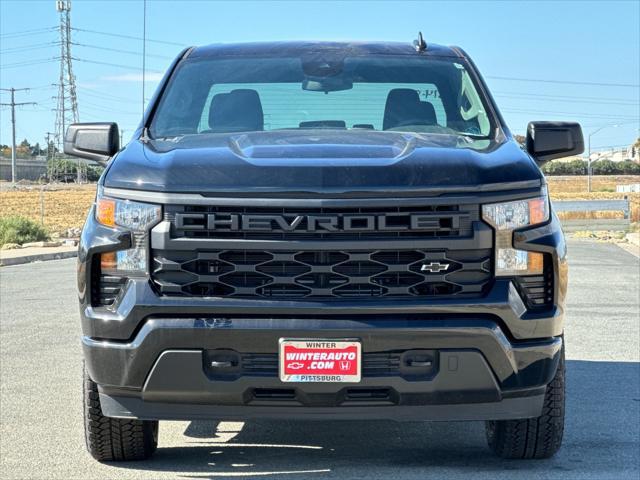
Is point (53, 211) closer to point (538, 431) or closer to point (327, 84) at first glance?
point (327, 84)

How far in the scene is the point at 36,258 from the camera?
22797 millimetres

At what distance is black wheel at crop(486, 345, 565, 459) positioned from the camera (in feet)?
15.9

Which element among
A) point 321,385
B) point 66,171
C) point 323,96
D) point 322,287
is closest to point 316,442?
point 321,385

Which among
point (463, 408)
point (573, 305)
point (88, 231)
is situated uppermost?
point (88, 231)

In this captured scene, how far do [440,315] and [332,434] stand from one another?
5.81 ft

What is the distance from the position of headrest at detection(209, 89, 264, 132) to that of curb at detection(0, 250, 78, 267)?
16177 millimetres

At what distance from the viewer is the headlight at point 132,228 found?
4.39 m

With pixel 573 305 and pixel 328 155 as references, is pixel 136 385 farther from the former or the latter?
pixel 573 305

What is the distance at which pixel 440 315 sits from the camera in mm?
4316

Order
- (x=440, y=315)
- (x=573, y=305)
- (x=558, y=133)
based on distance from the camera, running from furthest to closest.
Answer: (x=573, y=305) < (x=558, y=133) < (x=440, y=315)

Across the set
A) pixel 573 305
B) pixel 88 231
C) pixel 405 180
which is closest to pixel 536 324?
pixel 405 180

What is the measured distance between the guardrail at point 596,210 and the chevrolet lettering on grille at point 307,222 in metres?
30.2

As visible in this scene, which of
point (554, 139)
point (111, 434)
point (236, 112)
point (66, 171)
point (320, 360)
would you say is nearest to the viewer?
point (320, 360)

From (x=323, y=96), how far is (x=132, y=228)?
196 centimetres
